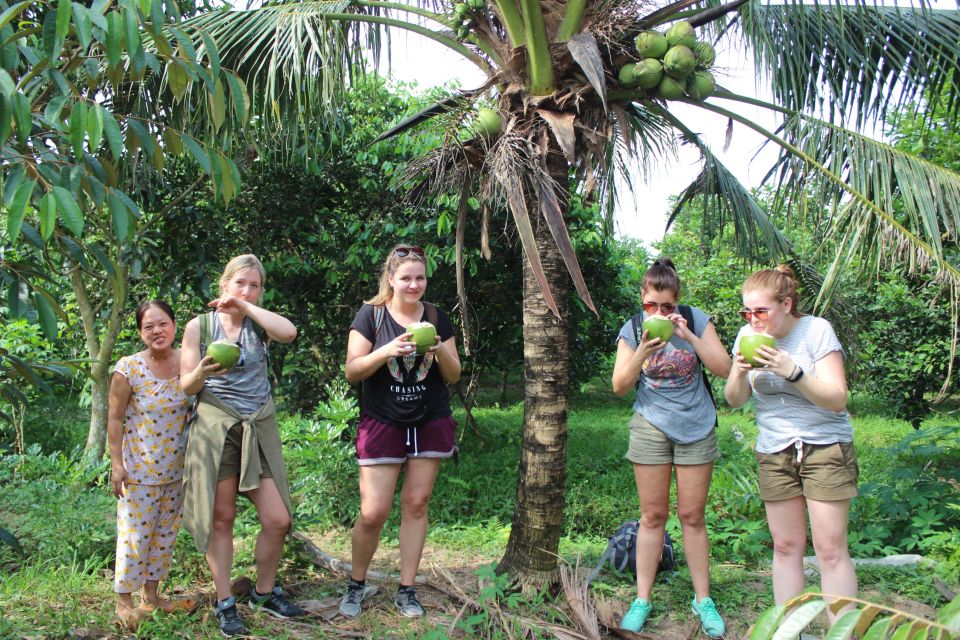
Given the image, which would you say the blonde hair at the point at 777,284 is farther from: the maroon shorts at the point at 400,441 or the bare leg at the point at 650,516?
the maroon shorts at the point at 400,441

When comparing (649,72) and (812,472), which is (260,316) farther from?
(812,472)

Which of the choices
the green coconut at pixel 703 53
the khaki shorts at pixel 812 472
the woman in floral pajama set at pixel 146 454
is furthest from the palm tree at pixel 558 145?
the woman in floral pajama set at pixel 146 454

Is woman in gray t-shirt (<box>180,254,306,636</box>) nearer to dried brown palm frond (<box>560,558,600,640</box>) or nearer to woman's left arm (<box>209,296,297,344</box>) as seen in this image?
woman's left arm (<box>209,296,297,344</box>)

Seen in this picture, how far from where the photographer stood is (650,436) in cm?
330

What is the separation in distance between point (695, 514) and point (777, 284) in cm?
108

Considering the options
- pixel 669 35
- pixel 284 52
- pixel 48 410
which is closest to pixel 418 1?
pixel 284 52

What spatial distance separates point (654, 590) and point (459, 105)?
2.69 m

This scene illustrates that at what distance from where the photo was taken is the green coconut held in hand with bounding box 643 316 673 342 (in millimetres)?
3123

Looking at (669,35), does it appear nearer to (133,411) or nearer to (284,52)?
(284,52)

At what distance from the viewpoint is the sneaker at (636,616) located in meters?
3.27

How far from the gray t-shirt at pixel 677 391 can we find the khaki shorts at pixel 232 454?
1.79 meters

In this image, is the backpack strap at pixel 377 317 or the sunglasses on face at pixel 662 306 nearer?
the sunglasses on face at pixel 662 306

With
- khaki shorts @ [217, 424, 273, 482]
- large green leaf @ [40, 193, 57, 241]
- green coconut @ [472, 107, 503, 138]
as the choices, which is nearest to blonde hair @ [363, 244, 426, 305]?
green coconut @ [472, 107, 503, 138]

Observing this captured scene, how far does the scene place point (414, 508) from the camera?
3424 millimetres
